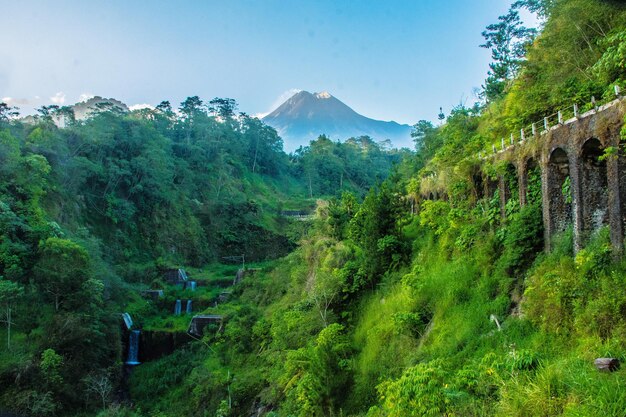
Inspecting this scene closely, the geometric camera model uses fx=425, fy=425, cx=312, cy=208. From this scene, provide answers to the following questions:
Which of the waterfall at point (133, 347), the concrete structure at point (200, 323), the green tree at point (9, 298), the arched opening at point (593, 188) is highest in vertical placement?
the arched opening at point (593, 188)

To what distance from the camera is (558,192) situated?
33.3 ft

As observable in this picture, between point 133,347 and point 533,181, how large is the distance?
76.6 feet

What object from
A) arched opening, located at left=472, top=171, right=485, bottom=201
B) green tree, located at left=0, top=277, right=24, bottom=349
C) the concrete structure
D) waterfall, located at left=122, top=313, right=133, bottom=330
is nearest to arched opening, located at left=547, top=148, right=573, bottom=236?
arched opening, located at left=472, top=171, right=485, bottom=201

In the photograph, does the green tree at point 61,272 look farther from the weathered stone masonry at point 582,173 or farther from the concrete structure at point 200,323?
the weathered stone masonry at point 582,173

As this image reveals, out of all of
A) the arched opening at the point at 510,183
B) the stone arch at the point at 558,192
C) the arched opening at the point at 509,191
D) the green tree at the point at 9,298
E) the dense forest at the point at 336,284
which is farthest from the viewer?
the green tree at the point at 9,298

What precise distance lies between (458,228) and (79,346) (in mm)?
18326

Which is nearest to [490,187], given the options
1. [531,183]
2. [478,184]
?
[478,184]

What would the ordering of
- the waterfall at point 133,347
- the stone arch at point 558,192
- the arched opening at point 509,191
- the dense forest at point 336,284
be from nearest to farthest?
the dense forest at point 336,284 → the stone arch at point 558,192 → the arched opening at point 509,191 → the waterfall at point 133,347

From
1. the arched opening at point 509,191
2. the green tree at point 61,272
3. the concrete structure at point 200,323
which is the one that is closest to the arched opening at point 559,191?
the arched opening at point 509,191

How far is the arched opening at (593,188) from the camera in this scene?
9000 millimetres

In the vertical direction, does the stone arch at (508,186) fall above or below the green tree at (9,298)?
above

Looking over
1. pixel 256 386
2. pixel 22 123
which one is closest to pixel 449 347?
pixel 256 386

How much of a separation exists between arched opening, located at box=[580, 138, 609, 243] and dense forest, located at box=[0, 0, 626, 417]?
514 mm

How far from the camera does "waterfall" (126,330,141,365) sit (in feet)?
80.9
